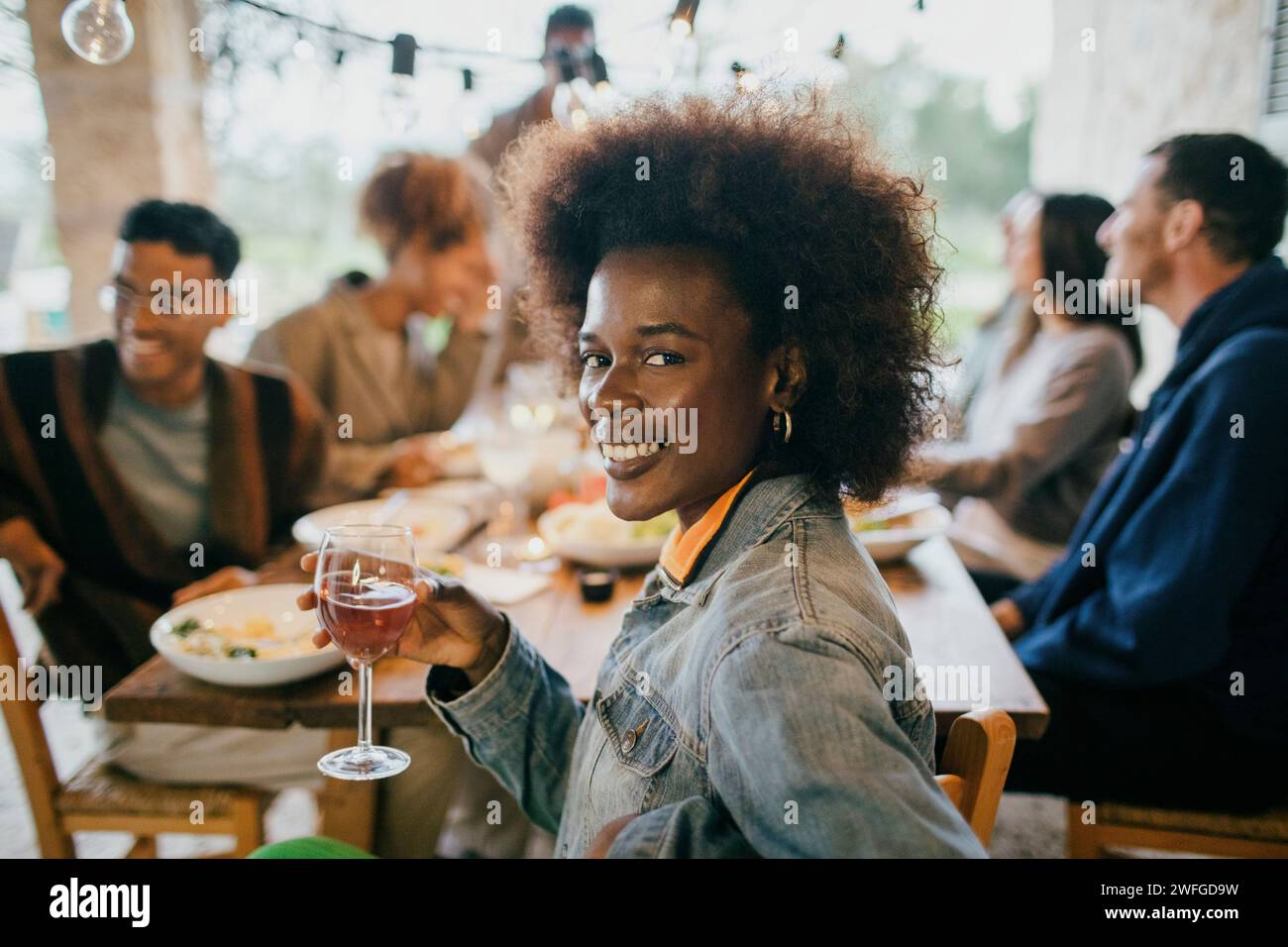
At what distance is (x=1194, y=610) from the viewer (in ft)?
5.80

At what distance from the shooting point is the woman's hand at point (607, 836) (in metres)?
0.93

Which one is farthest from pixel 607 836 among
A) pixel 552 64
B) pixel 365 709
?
pixel 552 64

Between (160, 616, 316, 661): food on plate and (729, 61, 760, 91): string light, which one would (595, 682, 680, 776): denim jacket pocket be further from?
(729, 61, 760, 91): string light

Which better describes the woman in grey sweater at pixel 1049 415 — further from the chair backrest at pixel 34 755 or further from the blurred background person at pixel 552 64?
the chair backrest at pixel 34 755

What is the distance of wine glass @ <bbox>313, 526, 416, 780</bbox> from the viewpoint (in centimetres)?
120

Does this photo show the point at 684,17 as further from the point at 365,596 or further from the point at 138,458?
the point at 365,596

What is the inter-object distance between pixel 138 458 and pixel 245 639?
→ 1080mm

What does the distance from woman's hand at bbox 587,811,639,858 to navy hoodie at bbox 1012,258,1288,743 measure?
130cm

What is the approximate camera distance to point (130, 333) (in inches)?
89.7

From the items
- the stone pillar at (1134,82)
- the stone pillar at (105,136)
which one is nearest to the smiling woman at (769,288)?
the stone pillar at (1134,82)

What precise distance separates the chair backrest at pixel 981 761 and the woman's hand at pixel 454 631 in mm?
619

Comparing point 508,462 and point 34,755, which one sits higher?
point 508,462

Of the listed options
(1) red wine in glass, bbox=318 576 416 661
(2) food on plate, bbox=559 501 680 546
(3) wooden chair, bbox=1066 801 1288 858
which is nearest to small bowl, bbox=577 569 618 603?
(2) food on plate, bbox=559 501 680 546
